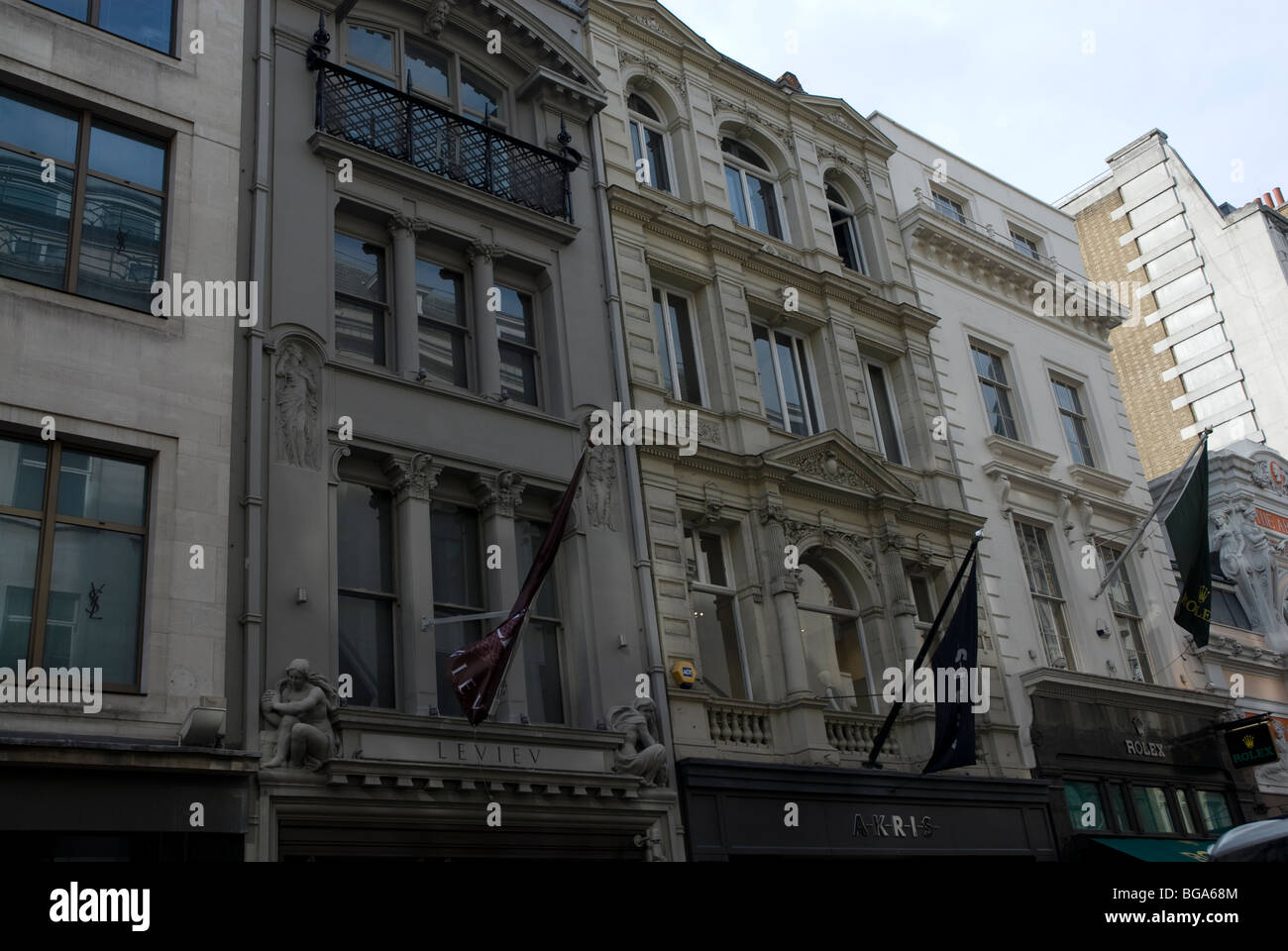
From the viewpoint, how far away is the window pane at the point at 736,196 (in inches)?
884

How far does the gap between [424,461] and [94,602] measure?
4.25 m

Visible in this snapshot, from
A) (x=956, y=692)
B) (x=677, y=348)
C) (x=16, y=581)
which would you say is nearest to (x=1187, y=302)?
(x=677, y=348)

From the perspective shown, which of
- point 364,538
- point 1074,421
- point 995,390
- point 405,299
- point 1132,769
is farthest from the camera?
point 1074,421

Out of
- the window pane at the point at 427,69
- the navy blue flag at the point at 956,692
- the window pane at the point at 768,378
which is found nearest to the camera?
the navy blue flag at the point at 956,692

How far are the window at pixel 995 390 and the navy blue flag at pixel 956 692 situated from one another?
7926mm

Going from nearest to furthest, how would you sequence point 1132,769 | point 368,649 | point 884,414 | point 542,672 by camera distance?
point 368,649 → point 542,672 → point 1132,769 → point 884,414

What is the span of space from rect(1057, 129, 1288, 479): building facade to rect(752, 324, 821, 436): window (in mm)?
27579

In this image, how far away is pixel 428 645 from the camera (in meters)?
14.1

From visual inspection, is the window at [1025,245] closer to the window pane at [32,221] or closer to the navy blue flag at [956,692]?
the navy blue flag at [956,692]

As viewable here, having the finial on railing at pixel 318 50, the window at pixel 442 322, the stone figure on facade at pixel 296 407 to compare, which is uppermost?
the finial on railing at pixel 318 50

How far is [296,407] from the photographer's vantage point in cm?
1410

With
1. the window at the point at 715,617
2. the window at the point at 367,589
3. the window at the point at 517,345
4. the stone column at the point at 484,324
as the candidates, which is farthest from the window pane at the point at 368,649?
the window at the point at 715,617

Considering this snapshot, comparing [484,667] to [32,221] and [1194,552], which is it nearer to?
[32,221]
